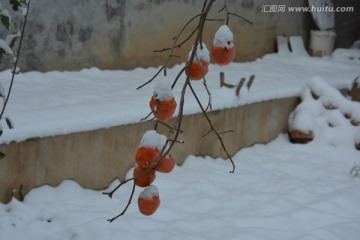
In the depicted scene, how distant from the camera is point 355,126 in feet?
19.2

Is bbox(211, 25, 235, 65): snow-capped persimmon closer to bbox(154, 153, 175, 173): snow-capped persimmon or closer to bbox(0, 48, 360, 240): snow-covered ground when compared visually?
bbox(154, 153, 175, 173): snow-capped persimmon

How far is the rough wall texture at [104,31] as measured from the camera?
527 centimetres

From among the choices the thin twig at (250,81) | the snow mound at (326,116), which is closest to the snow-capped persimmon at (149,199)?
the thin twig at (250,81)

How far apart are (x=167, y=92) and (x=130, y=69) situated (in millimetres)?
4714

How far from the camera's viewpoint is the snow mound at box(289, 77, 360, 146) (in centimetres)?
582

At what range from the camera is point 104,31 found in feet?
19.0

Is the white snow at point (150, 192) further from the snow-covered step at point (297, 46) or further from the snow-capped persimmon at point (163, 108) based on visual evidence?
the snow-covered step at point (297, 46)

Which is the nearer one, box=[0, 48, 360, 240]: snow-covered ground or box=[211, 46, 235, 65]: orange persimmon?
box=[211, 46, 235, 65]: orange persimmon

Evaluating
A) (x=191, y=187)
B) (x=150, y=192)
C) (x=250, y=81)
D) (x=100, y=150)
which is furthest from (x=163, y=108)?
(x=250, y=81)

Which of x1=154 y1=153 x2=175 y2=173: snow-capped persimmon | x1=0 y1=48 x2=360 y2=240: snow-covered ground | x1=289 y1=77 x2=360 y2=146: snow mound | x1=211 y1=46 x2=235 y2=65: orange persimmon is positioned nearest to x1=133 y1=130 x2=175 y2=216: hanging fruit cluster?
x1=154 y1=153 x2=175 y2=173: snow-capped persimmon

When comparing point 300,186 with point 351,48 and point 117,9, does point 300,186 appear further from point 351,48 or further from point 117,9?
point 351,48

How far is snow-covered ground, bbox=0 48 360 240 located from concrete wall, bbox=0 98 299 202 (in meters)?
0.07

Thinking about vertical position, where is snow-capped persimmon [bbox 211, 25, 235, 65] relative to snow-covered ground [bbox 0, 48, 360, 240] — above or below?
above

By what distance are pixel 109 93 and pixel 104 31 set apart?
1.12 m
